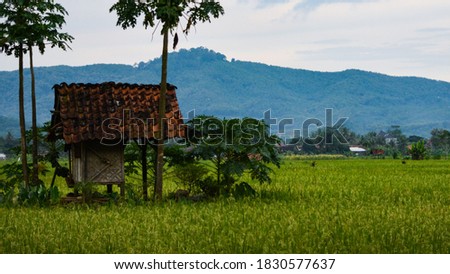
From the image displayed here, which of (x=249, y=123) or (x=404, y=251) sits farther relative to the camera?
(x=249, y=123)

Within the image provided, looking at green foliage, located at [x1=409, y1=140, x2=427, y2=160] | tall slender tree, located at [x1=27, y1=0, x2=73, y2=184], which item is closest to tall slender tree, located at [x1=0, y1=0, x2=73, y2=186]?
tall slender tree, located at [x1=27, y1=0, x2=73, y2=184]

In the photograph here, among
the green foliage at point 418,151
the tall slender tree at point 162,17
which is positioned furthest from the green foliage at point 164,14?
the green foliage at point 418,151

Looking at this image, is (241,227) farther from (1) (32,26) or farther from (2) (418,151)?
(2) (418,151)

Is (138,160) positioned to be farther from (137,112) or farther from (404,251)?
(404,251)

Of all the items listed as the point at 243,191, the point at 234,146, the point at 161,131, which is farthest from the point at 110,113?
the point at 243,191

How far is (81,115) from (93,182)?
188 cm

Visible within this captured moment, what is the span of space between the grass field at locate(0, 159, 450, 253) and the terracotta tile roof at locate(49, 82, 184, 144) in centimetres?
210

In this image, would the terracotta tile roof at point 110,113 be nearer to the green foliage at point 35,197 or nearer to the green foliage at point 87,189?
the green foliage at point 87,189

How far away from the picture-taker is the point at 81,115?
795 inches

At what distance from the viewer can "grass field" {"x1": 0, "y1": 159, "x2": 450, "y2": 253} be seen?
40.4 feet

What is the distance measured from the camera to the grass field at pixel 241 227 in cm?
1231

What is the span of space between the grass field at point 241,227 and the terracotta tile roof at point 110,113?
210 centimetres

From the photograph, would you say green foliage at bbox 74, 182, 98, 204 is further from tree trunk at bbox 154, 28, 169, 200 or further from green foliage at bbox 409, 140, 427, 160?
green foliage at bbox 409, 140, 427, 160
